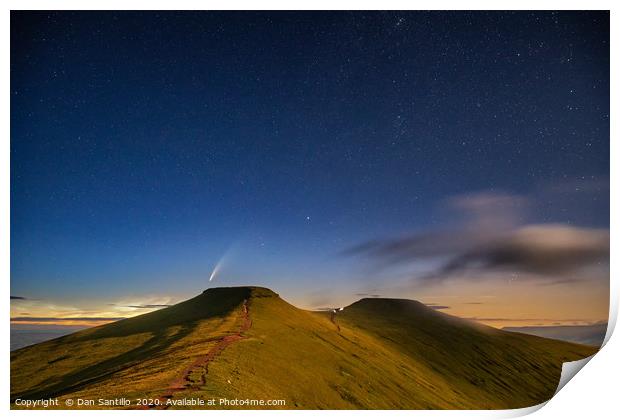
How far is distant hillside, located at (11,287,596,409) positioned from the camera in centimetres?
2461

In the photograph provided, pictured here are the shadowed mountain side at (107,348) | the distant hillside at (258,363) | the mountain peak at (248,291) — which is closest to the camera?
the distant hillside at (258,363)

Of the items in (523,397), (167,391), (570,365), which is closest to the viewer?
(167,391)

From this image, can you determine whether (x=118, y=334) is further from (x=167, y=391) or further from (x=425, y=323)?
(x=425, y=323)

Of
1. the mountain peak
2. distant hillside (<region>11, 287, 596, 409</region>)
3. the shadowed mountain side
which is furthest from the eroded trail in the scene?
the mountain peak

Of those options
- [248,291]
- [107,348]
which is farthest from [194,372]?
[248,291]

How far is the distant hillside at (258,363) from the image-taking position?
80.7 ft

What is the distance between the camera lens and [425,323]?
77.4m

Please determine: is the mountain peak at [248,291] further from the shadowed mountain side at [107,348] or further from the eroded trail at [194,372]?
the eroded trail at [194,372]

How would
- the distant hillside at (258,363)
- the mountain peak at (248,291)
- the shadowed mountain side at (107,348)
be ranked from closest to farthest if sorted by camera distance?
the distant hillside at (258,363) < the shadowed mountain side at (107,348) < the mountain peak at (248,291)

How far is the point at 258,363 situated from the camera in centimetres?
2839

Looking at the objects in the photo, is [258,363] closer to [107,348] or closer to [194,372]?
[194,372]

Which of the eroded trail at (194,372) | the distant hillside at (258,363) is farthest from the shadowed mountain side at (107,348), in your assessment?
the eroded trail at (194,372)
